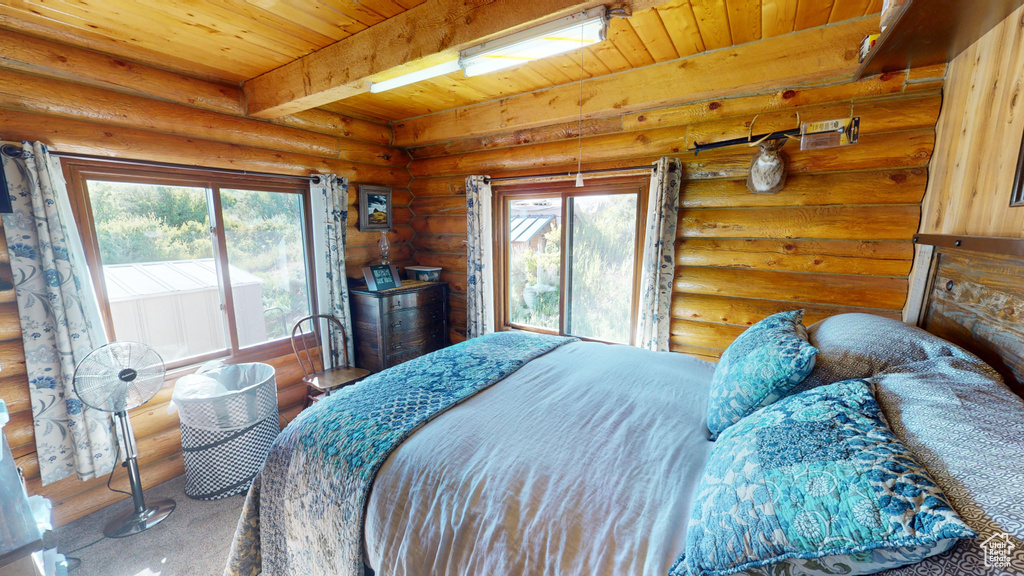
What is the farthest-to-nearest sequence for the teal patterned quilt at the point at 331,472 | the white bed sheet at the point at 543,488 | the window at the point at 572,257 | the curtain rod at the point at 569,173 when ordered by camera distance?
the window at the point at 572,257, the curtain rod at the point at 569,173, the teal patterned quilt at the point at 331,472, the white bed sheet at the point at 543,488

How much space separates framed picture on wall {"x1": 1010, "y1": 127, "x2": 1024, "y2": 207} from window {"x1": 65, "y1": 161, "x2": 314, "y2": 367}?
3802mm

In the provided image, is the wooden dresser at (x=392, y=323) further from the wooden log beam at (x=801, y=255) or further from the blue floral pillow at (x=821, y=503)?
the blue floral pillow at (x=821, y=503)

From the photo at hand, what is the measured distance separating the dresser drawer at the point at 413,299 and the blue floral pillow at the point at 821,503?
2.80 m

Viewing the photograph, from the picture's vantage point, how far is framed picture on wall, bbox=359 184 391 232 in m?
3.39

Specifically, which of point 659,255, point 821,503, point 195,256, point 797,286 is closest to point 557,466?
point 821,503

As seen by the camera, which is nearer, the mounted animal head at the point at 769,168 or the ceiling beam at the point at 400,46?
the ceiling beam at the point at 400,46

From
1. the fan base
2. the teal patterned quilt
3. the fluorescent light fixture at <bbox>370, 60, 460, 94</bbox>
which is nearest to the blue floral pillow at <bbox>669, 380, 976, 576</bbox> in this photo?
the teal patterned quilt

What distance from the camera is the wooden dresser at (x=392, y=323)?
3197 millimetres

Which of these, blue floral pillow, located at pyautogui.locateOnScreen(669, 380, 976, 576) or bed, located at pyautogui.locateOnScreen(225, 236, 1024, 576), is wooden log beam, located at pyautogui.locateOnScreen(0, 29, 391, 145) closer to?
bed, located at pyautogui.locateOnScreen(225, 236, 1024, 576)

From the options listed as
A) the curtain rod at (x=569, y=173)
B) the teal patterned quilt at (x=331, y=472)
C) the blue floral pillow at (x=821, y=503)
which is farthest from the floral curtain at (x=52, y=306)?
the blue floral pillow at (x=821, y=503)

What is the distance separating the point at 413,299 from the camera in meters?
3.43

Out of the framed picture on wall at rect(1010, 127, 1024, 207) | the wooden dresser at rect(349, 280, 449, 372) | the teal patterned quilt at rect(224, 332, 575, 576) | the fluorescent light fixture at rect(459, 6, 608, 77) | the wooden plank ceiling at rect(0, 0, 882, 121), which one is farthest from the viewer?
the wooden dresser at rect(349, 280, 449, 372)

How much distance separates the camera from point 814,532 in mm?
622

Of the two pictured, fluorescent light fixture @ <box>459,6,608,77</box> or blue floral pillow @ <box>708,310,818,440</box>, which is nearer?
blue floral pillow @ <box>708,310,818,440</box>
